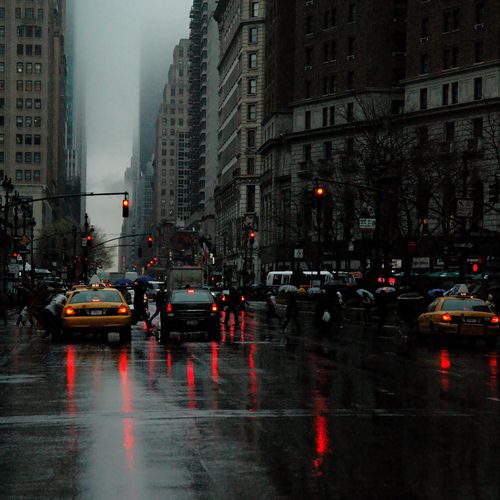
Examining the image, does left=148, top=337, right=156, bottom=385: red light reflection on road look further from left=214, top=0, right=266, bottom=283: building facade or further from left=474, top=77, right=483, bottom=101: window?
left=214, top=0, right=266, bottom=283: building facade

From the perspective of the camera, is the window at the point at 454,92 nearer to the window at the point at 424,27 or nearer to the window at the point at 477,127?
the window at the point at 477,127

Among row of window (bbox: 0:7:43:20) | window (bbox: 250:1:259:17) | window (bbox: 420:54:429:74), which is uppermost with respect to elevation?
row of window (bbox: 0:7:43:20)

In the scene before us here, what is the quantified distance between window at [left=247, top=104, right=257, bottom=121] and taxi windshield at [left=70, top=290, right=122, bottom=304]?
99451 mm

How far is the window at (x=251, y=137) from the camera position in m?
128

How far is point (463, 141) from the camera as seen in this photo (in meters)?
73.4

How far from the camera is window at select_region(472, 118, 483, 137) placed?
73.6 metres

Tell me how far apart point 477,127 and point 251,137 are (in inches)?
2238

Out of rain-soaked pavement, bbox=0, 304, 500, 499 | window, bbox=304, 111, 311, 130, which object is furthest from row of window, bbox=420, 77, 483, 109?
rain-soaked pavement, bbox=0, 304, 500, 499

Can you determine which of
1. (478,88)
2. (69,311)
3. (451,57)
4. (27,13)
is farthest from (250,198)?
(69,311)

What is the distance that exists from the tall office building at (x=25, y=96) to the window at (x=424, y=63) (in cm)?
9521

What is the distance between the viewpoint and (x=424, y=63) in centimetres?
8238

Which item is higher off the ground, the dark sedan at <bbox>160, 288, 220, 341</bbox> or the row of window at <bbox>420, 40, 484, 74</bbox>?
the row of window at <bbox>420, 40, 484, 74</bbox>

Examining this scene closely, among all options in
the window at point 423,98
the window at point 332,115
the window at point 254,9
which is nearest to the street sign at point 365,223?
the window at point 423,98

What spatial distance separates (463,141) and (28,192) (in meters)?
104
